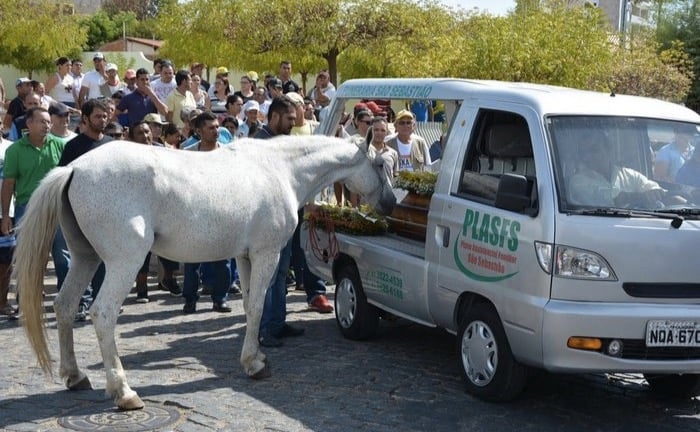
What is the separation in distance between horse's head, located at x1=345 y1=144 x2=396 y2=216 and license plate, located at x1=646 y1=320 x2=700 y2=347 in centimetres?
282

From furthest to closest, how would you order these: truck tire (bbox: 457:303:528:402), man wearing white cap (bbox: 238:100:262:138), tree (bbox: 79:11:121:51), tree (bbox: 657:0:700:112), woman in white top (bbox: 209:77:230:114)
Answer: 1. tree (bbox: 79:11:121:51)
2. tree (bbox: 657:0:700:112)
3. woman in white top (bbox: 209:77:230:114)
4. man wearing white cap (bbox: 238:100:262:138)
5. truck tire (bbox: 457:303:528:402)

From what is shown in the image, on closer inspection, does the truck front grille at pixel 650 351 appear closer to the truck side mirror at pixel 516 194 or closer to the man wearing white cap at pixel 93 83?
the truck side mirror at pixel 516 194

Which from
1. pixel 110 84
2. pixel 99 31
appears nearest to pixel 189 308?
pixel 110 84

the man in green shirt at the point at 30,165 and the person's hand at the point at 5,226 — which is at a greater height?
the man in green shirt at the point at 30,165

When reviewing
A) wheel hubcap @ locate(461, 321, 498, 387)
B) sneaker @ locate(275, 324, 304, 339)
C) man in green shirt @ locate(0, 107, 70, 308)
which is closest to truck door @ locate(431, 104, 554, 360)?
wheel hubcap @ locate(461, 321, 498, 387)

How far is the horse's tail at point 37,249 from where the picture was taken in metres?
6.67

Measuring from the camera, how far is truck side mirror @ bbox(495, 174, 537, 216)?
254 inches

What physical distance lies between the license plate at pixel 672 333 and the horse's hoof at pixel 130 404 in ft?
11.1

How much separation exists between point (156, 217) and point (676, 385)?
4044mm

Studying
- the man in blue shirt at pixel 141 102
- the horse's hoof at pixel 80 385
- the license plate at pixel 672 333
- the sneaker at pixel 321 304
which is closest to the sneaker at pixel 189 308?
the sneaker at pixel 321 304

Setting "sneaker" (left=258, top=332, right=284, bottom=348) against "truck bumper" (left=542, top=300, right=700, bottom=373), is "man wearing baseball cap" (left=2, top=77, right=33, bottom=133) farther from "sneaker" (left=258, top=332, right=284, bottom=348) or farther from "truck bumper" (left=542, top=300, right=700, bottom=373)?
"truck bumper" (left=542, top=300, right=700, bottom=373)

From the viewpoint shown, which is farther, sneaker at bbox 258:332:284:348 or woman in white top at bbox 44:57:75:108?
woman in white top at bbox 44:57:75:108

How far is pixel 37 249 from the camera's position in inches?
264

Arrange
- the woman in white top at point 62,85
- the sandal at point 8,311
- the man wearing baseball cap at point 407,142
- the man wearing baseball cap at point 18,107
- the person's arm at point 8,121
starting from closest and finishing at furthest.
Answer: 1. the sandal at point 8,311
2. the man wearing baseball cap at point 407,142
3. the man wearing baseball cap at point 18,107
4. the person's arm at point 8,121
5. the woman in white top at point 62,85
